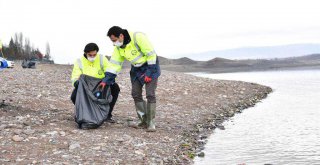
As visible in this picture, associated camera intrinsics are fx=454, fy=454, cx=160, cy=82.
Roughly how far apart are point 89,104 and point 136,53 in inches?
54.0

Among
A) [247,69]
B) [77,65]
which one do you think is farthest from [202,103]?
[247,69]

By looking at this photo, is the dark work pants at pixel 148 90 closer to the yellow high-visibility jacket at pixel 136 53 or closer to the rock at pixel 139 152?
the yellow high-visibility jacket at pixel 136 53

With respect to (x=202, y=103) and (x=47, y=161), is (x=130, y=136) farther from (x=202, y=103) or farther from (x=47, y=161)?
(x=202, y=103)

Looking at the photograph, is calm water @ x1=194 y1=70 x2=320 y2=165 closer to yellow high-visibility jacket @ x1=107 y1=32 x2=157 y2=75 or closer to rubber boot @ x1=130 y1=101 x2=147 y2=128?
rubber boot @ x1=130 y1=101 x2=147 y2=128

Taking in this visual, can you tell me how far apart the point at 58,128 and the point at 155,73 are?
2085 millimetres

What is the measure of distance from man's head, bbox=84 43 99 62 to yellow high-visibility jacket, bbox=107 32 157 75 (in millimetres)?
348

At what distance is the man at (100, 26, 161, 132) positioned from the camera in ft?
27.4

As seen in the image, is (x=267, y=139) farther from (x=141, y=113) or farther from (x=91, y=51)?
(x=91, y=51)

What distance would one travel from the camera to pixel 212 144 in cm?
928

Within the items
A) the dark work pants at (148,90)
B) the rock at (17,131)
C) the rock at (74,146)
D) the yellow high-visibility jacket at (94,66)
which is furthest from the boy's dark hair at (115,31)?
the rock at (17,131)

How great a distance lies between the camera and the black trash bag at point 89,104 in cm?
862

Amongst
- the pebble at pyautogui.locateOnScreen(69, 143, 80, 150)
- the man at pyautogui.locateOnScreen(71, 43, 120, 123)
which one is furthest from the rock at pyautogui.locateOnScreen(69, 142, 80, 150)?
the man at pyautogui.locateOnScreen(71, 43, 120, 123)

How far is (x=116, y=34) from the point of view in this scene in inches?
327

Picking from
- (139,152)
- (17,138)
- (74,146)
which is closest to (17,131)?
(17,138)
